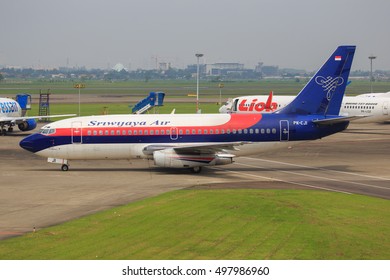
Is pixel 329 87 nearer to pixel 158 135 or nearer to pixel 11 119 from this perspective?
pixel 158 135

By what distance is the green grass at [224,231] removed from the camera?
980 inches

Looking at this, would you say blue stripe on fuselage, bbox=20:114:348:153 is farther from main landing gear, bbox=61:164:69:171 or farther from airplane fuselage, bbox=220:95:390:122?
airplane fuselage, bbox=220:95:390:122

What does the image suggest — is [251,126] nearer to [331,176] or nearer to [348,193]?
[331,176]

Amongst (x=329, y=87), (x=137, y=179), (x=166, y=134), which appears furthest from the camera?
(x=329, y=87)

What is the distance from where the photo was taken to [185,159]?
47562 millimetres

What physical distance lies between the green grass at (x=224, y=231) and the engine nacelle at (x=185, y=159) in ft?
33.2

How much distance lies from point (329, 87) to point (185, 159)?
11.5 meters

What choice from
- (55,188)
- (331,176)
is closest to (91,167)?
(55,188)

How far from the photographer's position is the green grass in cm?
2489

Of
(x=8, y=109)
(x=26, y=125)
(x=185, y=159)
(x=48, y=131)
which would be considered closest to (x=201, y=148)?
(x=185, y=159)

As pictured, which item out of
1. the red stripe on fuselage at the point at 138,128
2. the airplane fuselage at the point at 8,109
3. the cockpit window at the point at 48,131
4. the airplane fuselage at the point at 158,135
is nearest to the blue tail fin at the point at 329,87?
the airplane fuselage at the point at 158,135

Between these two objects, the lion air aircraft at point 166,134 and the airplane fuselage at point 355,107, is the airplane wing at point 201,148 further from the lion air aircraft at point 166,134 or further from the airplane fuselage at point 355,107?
the airplane fuselage at point 355,107

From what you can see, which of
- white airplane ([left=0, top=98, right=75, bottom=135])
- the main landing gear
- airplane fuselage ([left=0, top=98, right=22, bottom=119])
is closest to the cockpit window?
the main landing gear

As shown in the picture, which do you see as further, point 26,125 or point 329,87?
point 26,125
